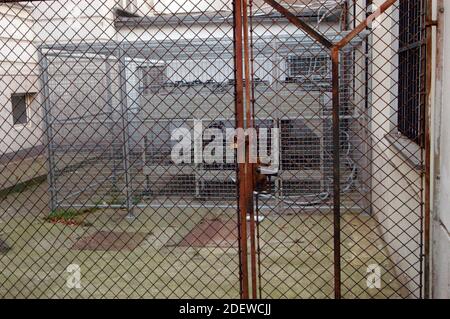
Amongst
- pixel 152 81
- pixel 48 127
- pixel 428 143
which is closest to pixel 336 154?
pixel 428 143

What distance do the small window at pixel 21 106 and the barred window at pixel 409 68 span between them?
26.0 ft

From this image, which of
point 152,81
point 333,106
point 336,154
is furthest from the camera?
point 152,81

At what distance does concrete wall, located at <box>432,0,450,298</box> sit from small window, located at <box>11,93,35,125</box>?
9121 millimetres

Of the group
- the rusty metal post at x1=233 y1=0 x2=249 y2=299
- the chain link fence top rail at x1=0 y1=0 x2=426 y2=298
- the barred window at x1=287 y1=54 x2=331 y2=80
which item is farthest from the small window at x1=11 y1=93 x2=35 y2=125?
the rusty metal post at x1=233 y1=0 x2=249 y2=299

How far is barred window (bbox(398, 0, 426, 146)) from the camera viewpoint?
4.50 m

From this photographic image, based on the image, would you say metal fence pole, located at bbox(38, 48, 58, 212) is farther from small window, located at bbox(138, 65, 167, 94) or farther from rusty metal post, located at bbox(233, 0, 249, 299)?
rusty metal post, located at bbox(233, 0, 249, 299)

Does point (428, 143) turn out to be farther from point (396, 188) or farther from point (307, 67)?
point (307, 67)

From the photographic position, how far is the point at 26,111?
11.0 meters

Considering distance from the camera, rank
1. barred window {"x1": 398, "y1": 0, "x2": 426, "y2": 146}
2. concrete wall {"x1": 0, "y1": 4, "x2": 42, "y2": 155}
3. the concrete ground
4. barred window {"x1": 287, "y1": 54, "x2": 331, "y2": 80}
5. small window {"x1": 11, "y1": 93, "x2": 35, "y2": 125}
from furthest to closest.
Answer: small window {"x1": 11, "y1": 93, "x2": 35, "y2": 125} → concrete wall {"x1": 0, "y1": 4, "x2": 42, "y2": 155} → barred window {"x1": 287, "y1": 54, "x2": 331, "y2": 80} → the concrete ground → barred window {"x1": 398, "y1": 0, "x2": 426, "y2": 146}

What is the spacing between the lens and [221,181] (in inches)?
332

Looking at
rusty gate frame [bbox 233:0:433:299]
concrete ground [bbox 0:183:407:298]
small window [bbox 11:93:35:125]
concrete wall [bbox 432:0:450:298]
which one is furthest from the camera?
small window [bbox 11:93:35:125]

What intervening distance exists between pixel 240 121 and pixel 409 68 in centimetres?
228
